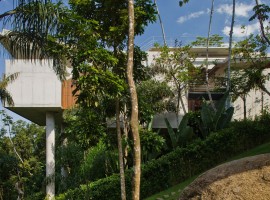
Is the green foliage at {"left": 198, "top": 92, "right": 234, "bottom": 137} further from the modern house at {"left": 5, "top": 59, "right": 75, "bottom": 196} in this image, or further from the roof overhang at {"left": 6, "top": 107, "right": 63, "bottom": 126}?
the roof overhang at {"left": 6, "top": 107, "right": 63, "bottom": 126}

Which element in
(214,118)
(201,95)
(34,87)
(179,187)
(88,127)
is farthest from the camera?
(201,95)

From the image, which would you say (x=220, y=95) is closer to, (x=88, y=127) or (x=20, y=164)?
(x=20, y=164)

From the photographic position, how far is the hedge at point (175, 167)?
14.8 m

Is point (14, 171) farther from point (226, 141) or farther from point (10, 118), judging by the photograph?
point (226, 141)

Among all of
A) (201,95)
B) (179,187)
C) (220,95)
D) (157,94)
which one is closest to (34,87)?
(157,94)

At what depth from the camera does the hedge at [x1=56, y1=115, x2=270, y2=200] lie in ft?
48.4

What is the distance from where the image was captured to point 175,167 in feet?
49.3

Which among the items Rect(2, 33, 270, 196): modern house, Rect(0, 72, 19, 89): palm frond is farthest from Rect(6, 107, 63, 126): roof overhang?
Rect(0, 72, 19, 89): palm frond

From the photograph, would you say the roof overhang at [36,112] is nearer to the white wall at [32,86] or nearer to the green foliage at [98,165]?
the white wall at [32,86]

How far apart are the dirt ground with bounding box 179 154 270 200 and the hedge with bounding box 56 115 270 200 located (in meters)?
9.18

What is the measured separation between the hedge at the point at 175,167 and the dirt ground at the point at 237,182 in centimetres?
918

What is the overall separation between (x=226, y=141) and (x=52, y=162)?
297 inches

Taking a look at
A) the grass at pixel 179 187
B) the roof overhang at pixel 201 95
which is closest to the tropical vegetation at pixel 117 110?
the grass at pixel 179 187

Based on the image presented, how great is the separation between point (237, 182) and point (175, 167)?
991cm
